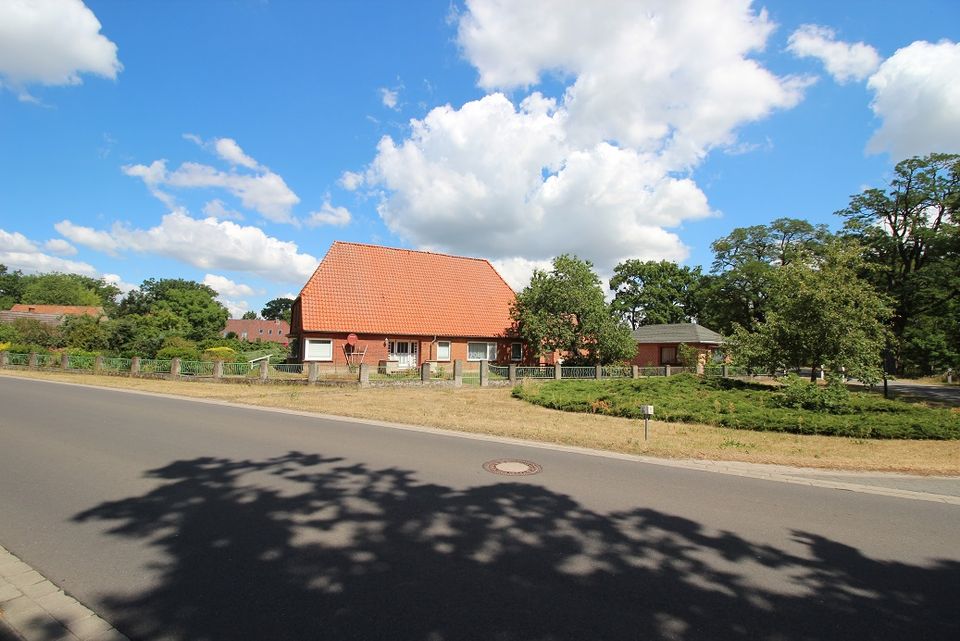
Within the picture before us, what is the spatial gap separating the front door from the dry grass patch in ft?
33.3

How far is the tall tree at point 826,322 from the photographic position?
56.9 ft

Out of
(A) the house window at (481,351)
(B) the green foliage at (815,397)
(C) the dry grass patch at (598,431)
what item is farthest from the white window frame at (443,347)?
(B) the green foliage at (815,397)

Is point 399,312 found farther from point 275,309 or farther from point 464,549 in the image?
point 275,309

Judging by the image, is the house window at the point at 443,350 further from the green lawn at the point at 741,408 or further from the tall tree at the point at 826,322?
the tall tree at the point at 826,322

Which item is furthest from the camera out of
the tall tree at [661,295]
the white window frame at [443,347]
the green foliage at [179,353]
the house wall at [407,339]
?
the tall tree at [661,295]

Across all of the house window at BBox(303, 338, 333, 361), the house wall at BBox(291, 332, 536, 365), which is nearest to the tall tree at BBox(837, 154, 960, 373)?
the house wall at BBox(291, 332, 536, 365)

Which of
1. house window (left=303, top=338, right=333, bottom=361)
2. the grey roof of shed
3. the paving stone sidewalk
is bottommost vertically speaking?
the paving stone sidewalk

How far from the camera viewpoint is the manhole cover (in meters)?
7.57

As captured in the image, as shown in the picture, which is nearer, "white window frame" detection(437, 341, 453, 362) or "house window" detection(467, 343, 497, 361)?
"white window frame" detection(437, 341, 453, 362)

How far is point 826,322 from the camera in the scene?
1759 centimetres

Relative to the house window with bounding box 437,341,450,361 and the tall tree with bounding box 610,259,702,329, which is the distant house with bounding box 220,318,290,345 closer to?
the tall tree with bounding box 610,259,702,329

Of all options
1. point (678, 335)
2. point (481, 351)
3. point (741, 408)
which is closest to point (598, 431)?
point (741, 408)

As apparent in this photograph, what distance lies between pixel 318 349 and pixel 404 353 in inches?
206

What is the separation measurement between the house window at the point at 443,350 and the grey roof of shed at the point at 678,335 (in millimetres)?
16524
